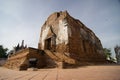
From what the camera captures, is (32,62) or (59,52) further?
(59,52)

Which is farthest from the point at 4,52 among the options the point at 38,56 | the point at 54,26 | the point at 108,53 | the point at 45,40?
the point at 108,53

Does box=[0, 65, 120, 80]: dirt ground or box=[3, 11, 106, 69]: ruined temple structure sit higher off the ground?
box=[3, 11, 106, 69]: ruined temple structure

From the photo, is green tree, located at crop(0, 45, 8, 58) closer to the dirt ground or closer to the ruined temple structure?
the ruined temple structure

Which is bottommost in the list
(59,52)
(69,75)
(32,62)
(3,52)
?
(69,75)

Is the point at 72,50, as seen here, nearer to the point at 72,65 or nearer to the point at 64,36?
the point at 64,36

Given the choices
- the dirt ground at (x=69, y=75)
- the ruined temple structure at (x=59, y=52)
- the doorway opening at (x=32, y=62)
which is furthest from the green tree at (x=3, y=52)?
the dirt ground at (x=69, y=75)

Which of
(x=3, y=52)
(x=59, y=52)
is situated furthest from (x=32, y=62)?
(x=3, y=52)

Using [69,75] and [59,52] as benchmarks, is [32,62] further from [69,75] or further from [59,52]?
[69,75]

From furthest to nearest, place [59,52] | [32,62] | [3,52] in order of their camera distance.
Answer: [3,52], [59,52], [32,62]

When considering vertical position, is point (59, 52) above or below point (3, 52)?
below

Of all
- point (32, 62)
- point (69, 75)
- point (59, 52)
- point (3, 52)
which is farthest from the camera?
point (3, 52)

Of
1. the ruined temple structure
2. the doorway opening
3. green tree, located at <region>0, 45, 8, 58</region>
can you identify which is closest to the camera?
the ruined temple structure

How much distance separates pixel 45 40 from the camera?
1658cm

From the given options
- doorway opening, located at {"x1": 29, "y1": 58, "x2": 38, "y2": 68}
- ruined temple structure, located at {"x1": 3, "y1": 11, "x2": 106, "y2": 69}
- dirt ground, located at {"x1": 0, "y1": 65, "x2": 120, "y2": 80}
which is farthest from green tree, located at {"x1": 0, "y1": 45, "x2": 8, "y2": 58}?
dirt ground, located at {"x1": 0, "y1": 65, "x2": 120, "y2": 80}
